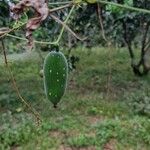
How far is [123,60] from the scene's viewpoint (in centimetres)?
1122

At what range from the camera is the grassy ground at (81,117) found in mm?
5348

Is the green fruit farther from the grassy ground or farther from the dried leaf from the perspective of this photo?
the grassy ground

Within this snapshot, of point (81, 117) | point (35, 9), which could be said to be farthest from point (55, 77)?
point (81, 117)

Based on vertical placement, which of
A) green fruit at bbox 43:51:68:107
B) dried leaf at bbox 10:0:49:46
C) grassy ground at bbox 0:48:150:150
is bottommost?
→ grassy ground at bbox 0:48:150:150

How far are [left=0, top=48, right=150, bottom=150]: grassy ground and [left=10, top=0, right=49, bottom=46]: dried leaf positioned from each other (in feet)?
13.4

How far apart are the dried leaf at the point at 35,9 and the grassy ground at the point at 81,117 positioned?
408 cm

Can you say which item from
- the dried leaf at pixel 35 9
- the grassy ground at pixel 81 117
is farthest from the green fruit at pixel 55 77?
the grassy ground at pixel 81 117

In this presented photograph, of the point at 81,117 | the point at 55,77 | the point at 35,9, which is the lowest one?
the point at 81,117

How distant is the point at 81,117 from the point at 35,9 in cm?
529

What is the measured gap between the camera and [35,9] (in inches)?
36.4

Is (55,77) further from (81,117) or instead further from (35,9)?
(81,117)

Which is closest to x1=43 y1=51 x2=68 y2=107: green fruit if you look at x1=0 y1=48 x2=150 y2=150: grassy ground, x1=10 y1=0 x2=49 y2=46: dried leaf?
x1=10 y1=0 x2=49 y2=46: dried leaf

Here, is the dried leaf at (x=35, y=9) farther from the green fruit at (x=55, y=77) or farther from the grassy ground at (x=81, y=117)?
the grassy ground at (x=81, y=117)

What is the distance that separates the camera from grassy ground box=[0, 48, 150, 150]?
17.5 feet
